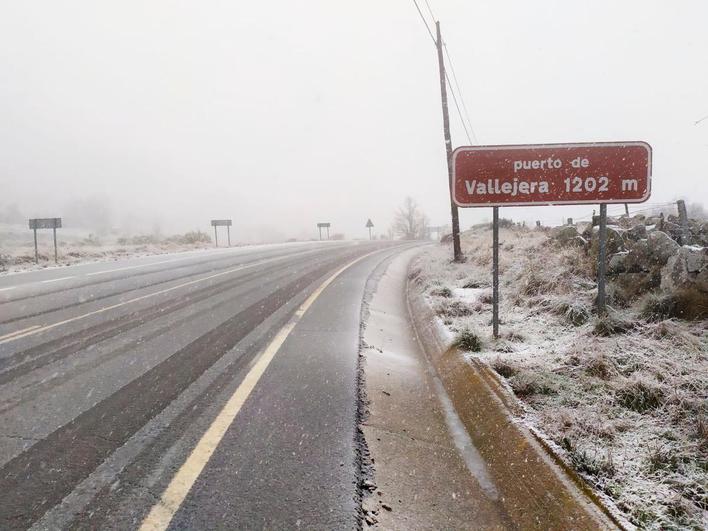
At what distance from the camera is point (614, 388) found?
3607 mm

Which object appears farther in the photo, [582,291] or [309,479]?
[582,291]

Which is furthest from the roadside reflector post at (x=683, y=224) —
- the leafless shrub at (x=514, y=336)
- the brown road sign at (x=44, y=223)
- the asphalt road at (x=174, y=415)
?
the brown road sign at (x=44, y=223)

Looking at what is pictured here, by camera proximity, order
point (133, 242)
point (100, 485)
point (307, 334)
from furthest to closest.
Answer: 1. point (133, 242)
2. point (307, 334)
3. point (100, 485)

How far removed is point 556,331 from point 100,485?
5080mm

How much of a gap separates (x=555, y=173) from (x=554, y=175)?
0.03 metres

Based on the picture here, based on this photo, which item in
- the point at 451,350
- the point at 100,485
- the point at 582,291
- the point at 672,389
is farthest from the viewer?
the point at 582,291

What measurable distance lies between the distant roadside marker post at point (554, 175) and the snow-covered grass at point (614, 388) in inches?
26.5

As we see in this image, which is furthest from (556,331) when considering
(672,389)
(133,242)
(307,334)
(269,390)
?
(133,242)

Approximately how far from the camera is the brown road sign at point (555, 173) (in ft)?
17.8

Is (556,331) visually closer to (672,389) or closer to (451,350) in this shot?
(451,350)

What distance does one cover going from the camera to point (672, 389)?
3.42 meters

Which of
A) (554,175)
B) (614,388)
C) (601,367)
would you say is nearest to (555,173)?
(554,175)

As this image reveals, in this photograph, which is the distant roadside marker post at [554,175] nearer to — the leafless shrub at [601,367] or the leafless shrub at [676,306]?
the leafless shrub at [676,306]

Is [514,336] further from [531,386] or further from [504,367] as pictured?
[531,386]
